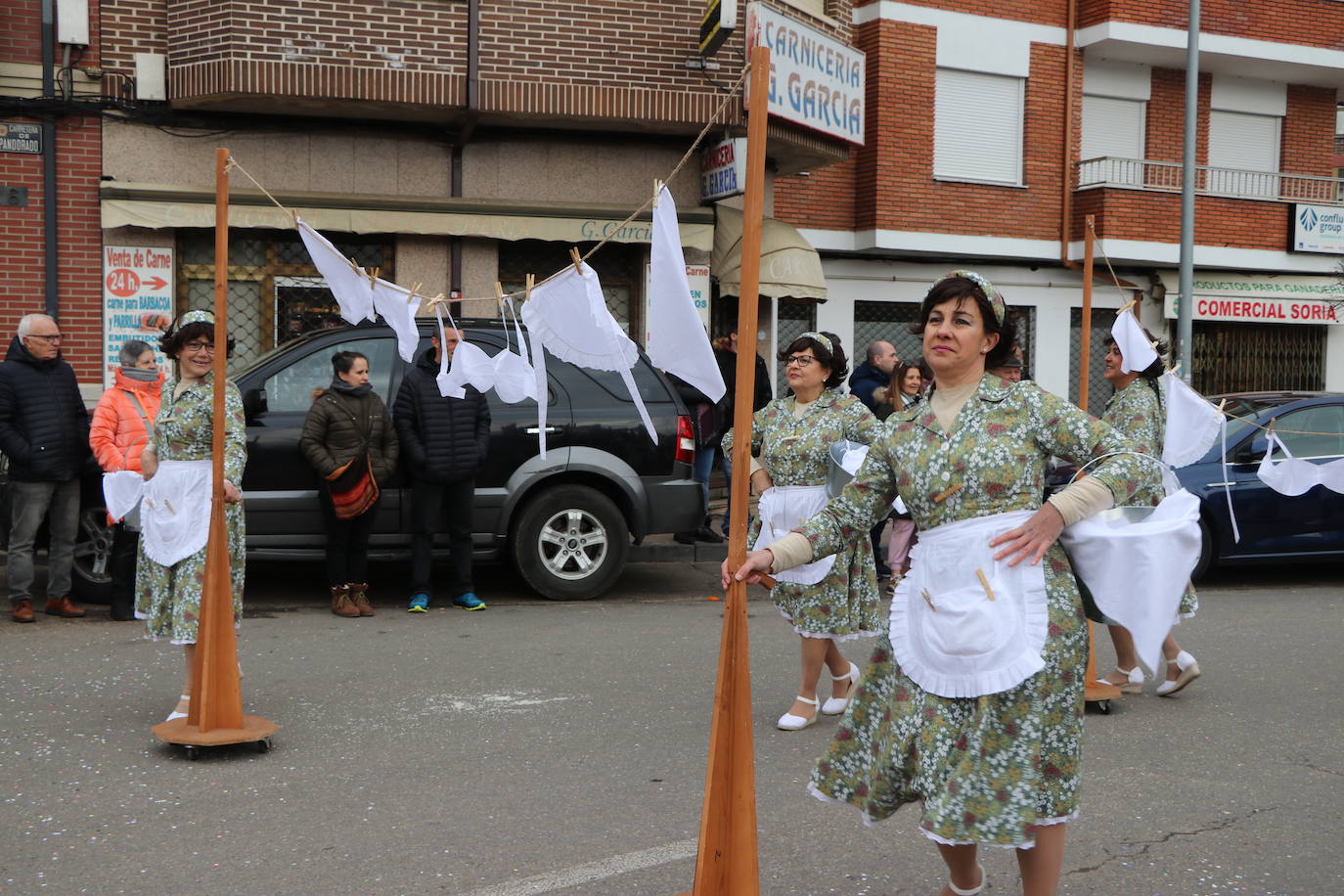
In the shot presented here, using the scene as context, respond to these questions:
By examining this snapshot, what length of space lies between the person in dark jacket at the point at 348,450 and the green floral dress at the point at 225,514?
2559mm

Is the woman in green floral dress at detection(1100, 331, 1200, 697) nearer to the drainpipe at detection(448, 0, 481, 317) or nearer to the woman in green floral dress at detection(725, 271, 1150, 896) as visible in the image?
the woman in green floral dress at detection(725, 271, 1150, 896)

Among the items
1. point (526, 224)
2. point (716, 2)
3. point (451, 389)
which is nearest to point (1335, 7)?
point (716, 2)

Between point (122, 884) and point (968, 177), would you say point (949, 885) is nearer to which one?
point (122, 884)

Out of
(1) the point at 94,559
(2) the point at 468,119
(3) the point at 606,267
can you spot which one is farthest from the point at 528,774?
(3) the point at 606,267

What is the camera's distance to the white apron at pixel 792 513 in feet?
20.1

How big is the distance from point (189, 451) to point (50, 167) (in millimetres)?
8633

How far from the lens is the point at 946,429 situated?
348 centimetres

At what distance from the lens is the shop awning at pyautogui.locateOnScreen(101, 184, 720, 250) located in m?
13.3

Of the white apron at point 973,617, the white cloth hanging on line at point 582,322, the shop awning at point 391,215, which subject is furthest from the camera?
the shop awning at point 391,215

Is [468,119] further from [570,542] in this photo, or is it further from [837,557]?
[837,557]

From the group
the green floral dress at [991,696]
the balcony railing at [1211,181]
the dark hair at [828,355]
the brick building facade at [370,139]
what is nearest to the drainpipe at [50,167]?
the brick building facade at [370,139]

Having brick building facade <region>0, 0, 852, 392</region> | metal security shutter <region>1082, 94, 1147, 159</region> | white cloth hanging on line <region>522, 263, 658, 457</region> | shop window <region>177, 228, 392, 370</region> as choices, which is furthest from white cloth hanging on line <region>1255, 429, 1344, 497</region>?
metal security shutter <region>1082, 94, 1147, 159</region>

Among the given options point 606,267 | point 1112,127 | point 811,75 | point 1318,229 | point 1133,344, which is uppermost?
point 1112,127

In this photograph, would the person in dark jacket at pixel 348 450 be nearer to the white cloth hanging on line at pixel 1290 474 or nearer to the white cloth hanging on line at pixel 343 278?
the white cloth hanging on line at pixel 343 278
